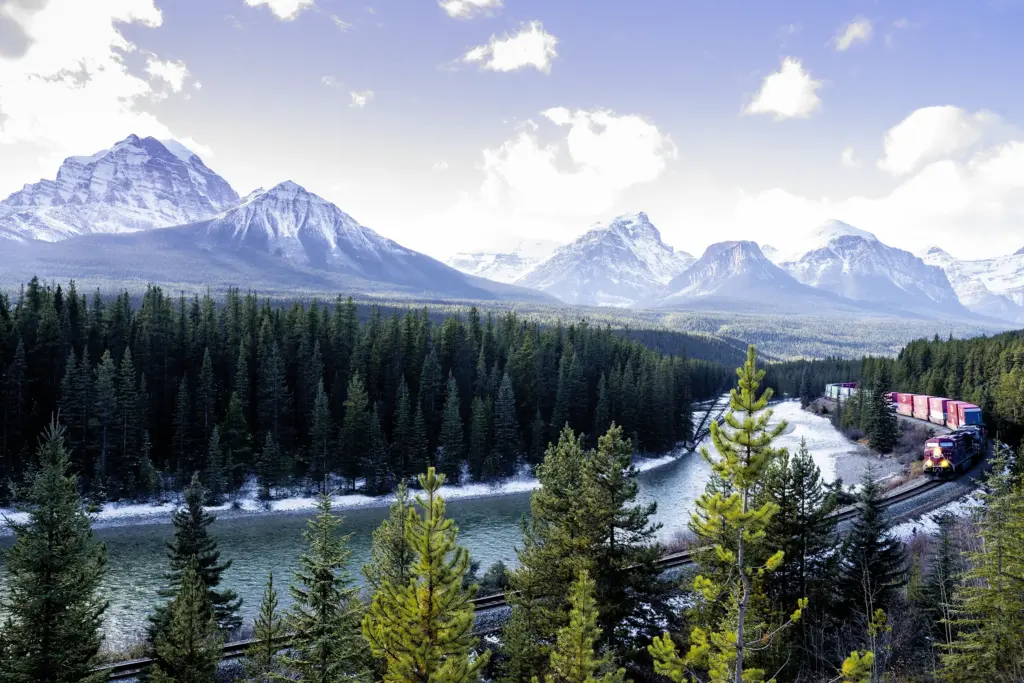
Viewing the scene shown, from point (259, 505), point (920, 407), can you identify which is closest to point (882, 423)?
point (920, 407)

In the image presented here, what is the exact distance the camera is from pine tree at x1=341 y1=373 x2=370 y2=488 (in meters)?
73.1

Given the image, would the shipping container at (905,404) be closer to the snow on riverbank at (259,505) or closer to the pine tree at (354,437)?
the snow on riverbank at (259,505)

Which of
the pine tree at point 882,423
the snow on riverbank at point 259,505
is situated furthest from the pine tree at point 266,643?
the pine tree at point 882,423

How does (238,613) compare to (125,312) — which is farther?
(125,312)

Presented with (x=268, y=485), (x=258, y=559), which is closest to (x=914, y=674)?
(x=258, y=559)

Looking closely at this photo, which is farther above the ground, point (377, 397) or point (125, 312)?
point (125, 312)

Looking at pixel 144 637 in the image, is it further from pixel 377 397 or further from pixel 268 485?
pixel 377 397

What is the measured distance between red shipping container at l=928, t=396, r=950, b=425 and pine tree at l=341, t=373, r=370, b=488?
84.4 m

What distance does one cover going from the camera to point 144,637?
112 feet

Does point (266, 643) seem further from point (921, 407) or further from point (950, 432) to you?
point (921, 407)

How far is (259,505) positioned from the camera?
6612 centimetres

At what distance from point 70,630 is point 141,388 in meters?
58.3

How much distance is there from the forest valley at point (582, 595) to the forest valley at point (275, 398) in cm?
4039

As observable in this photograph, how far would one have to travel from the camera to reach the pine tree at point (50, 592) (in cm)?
1936
